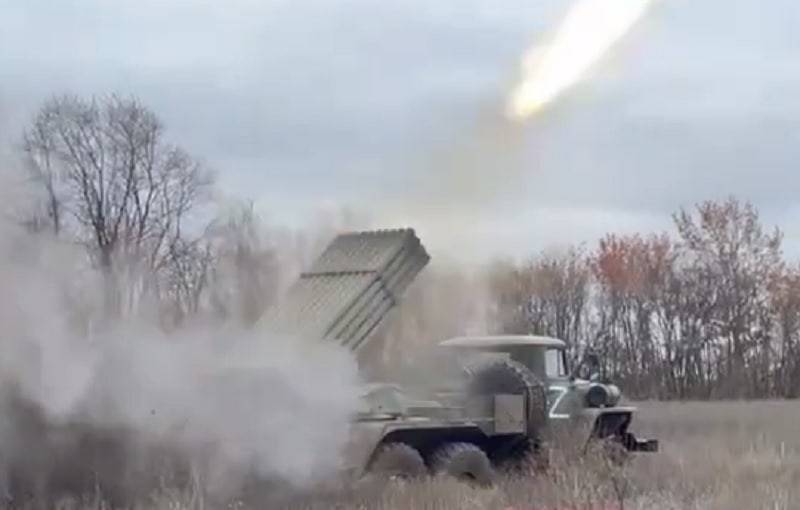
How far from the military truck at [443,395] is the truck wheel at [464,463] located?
0.02 meters

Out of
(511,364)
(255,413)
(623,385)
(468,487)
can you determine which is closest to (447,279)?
(511,364)

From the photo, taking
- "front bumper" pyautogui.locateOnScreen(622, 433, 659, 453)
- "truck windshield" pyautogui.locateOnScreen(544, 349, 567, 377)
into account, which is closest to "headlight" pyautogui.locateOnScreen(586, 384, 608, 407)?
"truck windshield" pyautogui.locateOnScreen(544, 349, 567, 377)

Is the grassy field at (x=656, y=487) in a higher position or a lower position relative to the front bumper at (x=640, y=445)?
lower

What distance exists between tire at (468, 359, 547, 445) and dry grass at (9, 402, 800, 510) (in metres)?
1.41

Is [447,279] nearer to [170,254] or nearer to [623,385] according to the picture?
[170,254]

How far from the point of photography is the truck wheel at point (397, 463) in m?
17.0

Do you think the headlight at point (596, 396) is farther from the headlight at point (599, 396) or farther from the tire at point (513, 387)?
the tire at point (513, 387)

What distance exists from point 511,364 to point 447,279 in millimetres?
1522

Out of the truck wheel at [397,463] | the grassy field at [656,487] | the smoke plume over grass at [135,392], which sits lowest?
the grassy field at [656,487]

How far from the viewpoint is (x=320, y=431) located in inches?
632

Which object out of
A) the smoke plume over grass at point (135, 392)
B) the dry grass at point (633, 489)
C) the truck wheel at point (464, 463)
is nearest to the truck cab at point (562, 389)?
the dry grass at point (633, 489)

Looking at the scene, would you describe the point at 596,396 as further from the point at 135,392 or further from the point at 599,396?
the point at 135,392

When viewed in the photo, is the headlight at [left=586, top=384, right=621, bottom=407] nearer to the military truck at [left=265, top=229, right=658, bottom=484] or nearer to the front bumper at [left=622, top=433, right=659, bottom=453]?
the military truck at [left=265, top=229, right=658, bottom=484]

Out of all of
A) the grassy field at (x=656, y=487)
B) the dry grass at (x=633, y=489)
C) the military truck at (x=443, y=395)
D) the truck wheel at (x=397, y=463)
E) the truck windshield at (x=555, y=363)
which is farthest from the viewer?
the truck windshield at (x=555, y=363)
